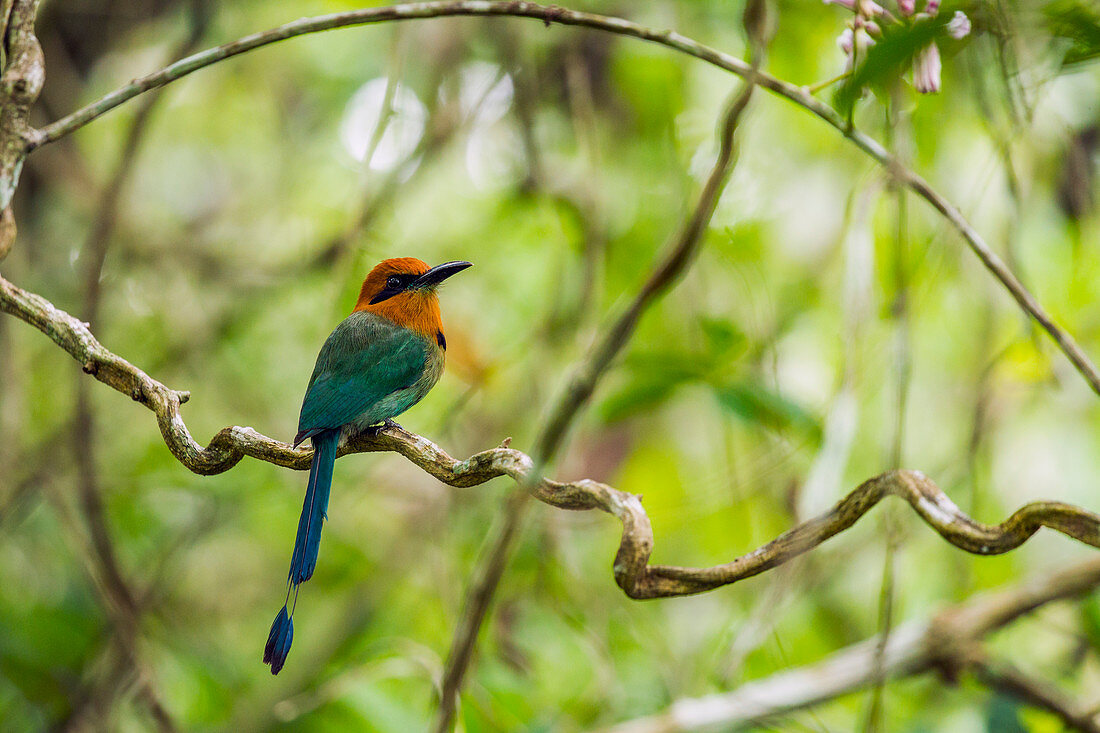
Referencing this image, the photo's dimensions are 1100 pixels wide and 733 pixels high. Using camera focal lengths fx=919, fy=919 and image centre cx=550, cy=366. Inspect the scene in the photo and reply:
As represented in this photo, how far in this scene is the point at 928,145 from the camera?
269 cm

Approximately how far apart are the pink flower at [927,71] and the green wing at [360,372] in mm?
986

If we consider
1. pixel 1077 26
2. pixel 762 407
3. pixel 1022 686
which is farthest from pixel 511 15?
pixel 1022 686

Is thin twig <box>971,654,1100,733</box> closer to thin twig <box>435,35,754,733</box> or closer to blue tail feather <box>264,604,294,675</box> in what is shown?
thin twig <box>435,35,754,733</box>

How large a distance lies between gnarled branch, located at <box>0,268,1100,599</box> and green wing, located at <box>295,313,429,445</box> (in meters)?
0.39

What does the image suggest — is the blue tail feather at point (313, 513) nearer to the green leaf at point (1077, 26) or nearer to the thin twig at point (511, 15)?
the thin twig at point (511, 15)

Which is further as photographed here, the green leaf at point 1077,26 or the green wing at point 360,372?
the green wing at point 360,372

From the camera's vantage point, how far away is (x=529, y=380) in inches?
132

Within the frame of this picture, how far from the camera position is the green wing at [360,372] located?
4.94ft

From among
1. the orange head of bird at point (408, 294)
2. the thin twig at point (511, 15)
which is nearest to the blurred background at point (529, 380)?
the orange head of bird at point (408, 294)

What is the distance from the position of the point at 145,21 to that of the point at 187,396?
9.31ft

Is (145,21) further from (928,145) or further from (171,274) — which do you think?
(928,145)

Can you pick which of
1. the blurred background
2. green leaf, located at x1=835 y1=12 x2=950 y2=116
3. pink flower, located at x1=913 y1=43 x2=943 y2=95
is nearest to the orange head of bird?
the blurred background

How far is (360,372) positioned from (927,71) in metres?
1.03

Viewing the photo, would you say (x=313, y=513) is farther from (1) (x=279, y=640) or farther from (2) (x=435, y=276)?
(2) (x=435, y=276)
